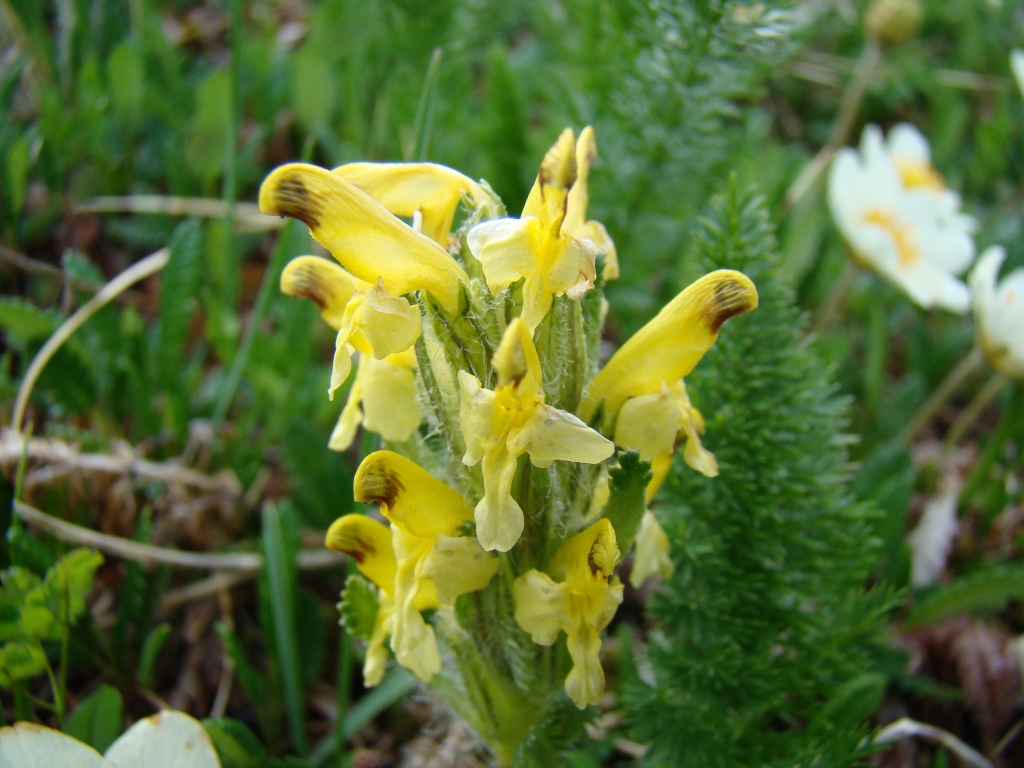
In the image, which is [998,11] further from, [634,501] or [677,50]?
[634,501]

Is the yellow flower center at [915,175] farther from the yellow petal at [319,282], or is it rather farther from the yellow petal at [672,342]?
the yellow petal at [319,282]

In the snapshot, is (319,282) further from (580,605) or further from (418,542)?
(580,605)

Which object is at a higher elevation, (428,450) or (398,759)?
(428,450)

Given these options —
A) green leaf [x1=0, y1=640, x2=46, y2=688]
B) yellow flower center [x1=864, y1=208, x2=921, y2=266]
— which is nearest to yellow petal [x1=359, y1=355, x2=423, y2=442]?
green leaf [x1=0, y1=640, x2=46, y2=688]

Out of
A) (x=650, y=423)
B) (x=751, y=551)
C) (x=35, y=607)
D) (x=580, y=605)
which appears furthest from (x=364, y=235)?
(x=35, y=607)

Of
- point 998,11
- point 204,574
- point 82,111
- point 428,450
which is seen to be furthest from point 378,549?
point 998,11

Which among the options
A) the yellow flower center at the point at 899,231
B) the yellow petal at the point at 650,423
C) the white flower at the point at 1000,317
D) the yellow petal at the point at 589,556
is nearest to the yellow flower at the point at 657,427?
the yellow petal at the point at 650,423
